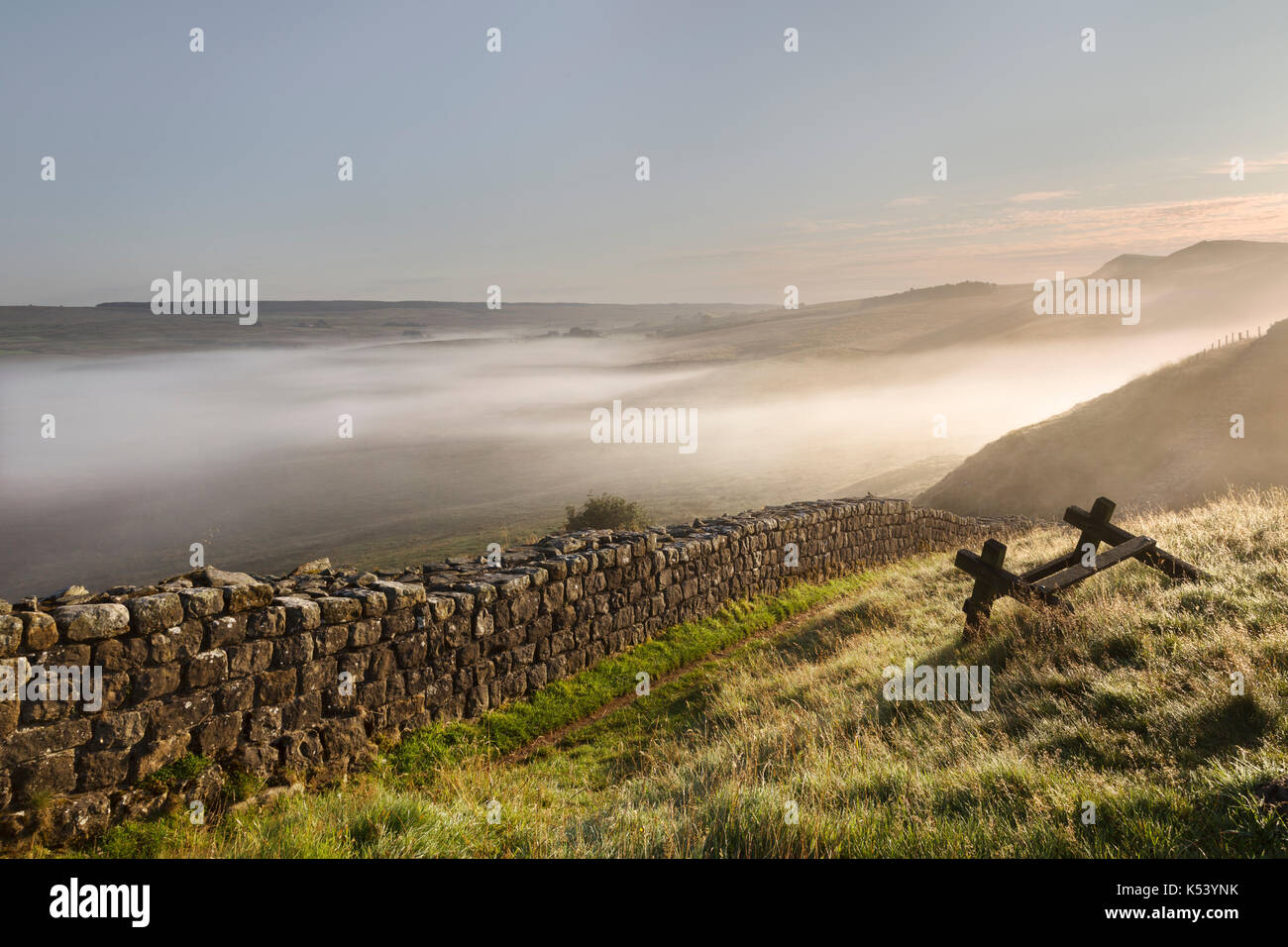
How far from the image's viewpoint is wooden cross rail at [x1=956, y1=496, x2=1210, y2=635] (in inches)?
328

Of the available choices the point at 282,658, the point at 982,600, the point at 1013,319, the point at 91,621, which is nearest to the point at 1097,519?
the point at 982,600

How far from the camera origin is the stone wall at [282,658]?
17.3 ft

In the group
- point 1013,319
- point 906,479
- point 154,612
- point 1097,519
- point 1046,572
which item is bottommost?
point 906,479

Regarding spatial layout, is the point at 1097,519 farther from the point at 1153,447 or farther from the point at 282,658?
the point at 1153,447

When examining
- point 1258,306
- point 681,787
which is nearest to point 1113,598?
point 681,787

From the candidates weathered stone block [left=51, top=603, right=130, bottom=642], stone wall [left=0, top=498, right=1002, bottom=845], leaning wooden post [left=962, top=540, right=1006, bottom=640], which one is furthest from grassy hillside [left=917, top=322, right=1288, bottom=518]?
weathered stone block [left=51, top=603, right=130, bottom=642]

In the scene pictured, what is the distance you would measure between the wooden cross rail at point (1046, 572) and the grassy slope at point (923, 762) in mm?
245

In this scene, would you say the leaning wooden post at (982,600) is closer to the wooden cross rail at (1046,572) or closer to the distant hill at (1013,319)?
the wooden cross rail at (1046,572)

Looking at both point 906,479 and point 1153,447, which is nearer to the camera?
point 1153,447

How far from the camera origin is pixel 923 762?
594cm

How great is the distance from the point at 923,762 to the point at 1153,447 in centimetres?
2848

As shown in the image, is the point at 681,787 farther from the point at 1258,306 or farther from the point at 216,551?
the point at 1258,306

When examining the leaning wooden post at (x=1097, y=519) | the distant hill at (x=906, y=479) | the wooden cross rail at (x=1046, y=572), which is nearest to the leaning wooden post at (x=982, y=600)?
the wooden cross rail at (x=1046, y=572)
